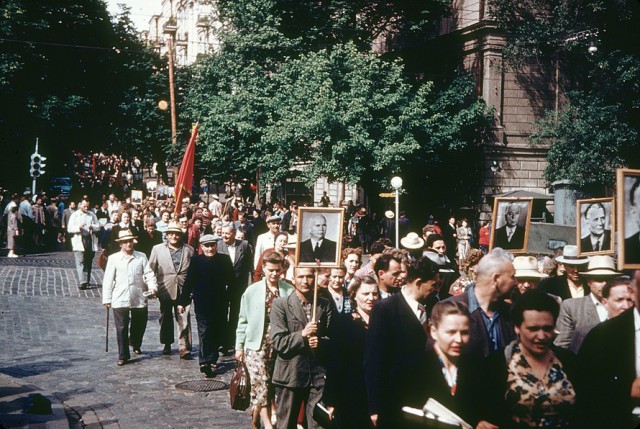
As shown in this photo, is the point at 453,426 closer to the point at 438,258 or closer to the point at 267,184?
the point at 438,258

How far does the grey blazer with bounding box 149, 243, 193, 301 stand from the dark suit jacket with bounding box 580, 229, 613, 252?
5.67 metres

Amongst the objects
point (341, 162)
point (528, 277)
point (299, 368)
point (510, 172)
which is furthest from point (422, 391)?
point (510, 172)

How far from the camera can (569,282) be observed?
26.6ft

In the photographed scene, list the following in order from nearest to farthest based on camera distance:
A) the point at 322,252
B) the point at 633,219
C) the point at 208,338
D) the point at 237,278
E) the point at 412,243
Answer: the point at 633,219, the point at 322,252, the point at 412,243, the point at 208,338, the point at 237,278

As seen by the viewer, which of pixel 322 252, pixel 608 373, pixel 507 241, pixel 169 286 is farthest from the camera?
pixel 169 286

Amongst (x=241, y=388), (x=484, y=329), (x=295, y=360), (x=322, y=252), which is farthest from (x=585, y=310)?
(x=241, y=388)

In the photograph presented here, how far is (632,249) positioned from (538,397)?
193 centimetres

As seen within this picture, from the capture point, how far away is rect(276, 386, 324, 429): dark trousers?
263 inches

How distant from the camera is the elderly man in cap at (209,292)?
33.7ft

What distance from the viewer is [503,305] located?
17.8ft

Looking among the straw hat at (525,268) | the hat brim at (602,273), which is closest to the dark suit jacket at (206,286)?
the straw hat at (525,268)

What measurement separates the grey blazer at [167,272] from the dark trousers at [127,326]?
1.27 feet

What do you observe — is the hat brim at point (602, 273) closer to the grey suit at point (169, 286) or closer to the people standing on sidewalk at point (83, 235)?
the grey suit at point (169, 286)

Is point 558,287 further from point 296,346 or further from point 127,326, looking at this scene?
point 127,326
